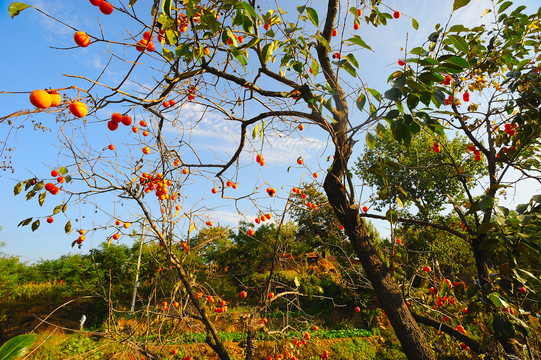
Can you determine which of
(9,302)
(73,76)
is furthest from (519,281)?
(9,302)

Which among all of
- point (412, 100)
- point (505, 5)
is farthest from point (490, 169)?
point (412, 100)

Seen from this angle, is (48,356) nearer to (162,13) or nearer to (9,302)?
(9,302)

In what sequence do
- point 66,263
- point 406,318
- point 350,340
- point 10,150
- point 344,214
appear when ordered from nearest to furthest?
point 406,318
point 344,214
point 10,150
point 350,340
point 66,263

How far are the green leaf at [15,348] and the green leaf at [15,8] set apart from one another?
1.22 meters

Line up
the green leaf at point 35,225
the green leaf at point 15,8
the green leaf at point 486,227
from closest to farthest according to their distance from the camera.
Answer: the green leaf at point 15,8, the green leaf at point 486,227, the green leaf at point 35,225

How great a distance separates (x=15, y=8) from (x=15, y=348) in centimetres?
128

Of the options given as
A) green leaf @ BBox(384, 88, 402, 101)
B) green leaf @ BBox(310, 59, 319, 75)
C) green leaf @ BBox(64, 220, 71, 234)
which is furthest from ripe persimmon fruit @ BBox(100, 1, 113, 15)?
green leaf @ BBox(64, 220, 71, 234)

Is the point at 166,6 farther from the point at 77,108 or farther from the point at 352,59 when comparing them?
the point at 352,59

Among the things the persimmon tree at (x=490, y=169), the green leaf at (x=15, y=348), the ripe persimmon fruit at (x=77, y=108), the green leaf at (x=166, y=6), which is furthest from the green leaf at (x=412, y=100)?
the green leaf at (x=15, y=348)

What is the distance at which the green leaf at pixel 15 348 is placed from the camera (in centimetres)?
100

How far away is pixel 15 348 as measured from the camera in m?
1.03

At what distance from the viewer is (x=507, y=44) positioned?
7.47 feet

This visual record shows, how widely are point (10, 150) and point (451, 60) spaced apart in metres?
2.99

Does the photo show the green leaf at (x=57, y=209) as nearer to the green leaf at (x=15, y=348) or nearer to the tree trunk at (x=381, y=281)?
the green leaf at (x=15, y=348)
